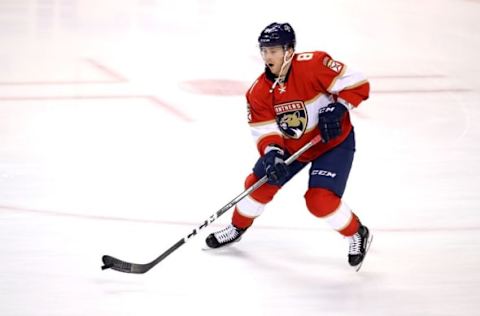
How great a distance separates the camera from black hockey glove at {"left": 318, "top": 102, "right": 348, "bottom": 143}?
3562 mm

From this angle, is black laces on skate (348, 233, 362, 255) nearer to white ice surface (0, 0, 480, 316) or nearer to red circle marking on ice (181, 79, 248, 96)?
white ice surface (0, 0, 480, 316)

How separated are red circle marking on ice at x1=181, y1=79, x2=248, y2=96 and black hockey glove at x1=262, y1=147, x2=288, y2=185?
2.19 m

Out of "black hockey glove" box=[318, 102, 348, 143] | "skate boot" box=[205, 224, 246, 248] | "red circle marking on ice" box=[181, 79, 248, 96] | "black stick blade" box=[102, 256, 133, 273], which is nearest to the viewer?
"black hockey glove" box=[318, 102, 348, 143]

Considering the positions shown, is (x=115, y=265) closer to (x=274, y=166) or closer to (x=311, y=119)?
(x=274, y=166)

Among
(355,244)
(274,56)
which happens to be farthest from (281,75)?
(355,244)

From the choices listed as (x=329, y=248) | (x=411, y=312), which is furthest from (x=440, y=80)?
(x=411, y=312)

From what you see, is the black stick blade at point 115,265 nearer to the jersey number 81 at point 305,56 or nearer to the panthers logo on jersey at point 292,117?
the panthers logo on jersey at point 292,117

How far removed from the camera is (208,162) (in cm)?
493

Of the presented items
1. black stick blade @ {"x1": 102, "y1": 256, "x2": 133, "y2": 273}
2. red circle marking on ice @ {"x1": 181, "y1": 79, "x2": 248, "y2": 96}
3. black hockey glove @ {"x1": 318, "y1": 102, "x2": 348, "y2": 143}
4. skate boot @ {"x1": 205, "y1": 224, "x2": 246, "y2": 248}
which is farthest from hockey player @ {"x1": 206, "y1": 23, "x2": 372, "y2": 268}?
red circle marking on ice @ {"x1": 181, "y1": 79, "x2": 248, "y2": 96}

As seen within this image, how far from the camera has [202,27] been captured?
721cm

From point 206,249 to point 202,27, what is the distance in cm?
346

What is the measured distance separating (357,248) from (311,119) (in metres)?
0.50

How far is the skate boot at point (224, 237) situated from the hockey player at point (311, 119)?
9.7 inches

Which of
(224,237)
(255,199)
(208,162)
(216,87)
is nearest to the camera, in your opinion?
(255,199)
